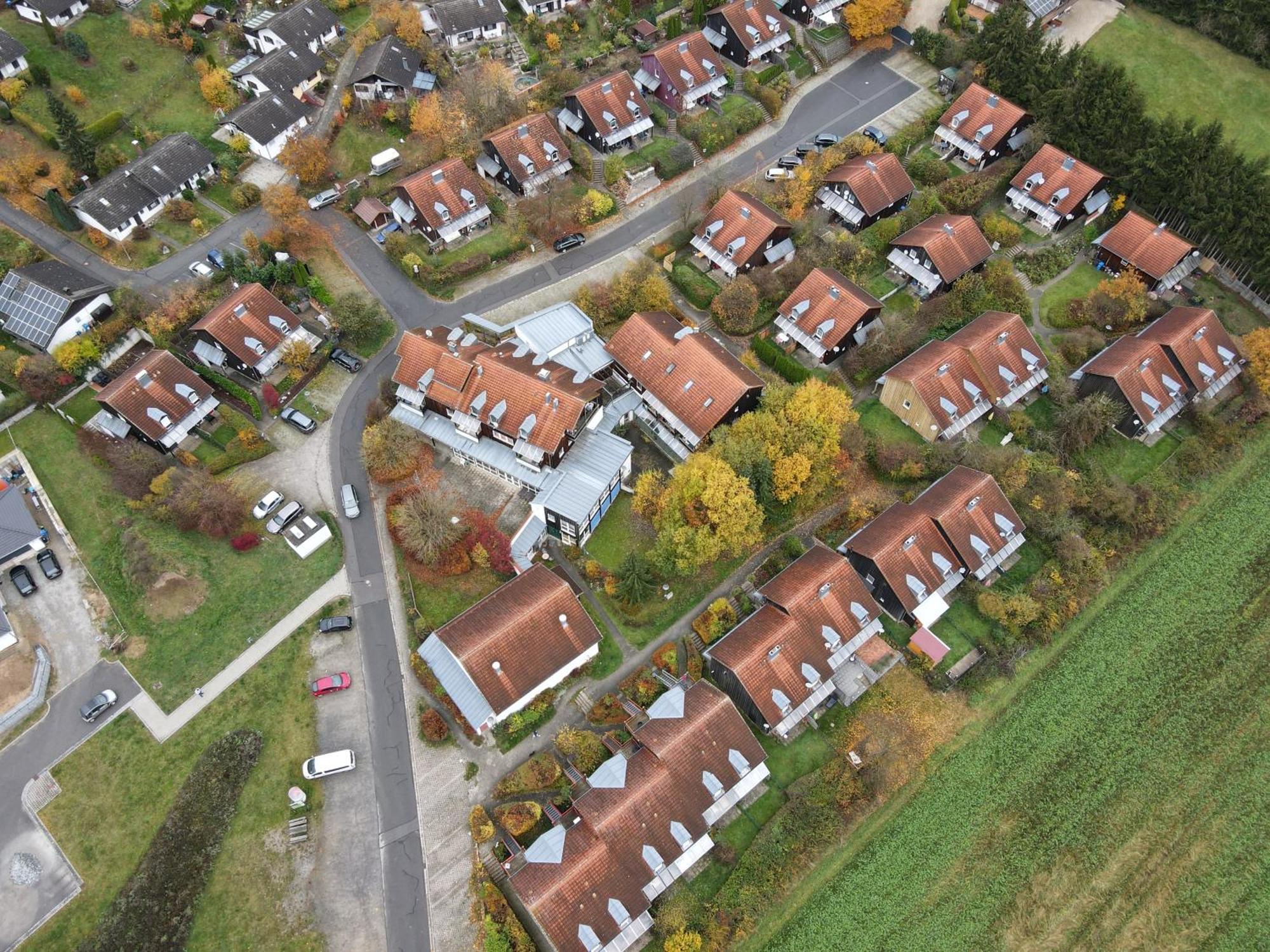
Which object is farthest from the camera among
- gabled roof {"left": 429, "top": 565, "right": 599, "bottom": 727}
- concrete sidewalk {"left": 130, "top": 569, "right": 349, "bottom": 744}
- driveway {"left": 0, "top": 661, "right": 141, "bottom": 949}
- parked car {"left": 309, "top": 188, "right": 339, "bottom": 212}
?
parked car {"left": 309, "top": 188, "right": 339, "bottom": 212}

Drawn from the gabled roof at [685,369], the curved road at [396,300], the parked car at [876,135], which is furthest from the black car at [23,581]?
the parked car at [876,135]

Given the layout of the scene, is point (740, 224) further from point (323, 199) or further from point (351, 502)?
point (351, 502)

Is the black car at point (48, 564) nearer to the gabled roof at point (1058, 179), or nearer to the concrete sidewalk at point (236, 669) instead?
the concrete sidewalk at point (236, 669)

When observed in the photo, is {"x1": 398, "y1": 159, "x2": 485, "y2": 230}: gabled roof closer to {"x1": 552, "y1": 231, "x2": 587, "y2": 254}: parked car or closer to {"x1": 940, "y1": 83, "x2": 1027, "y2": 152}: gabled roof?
{"x1": 552, "y1": 231, "x2": 587, "y2": 254}: parked car

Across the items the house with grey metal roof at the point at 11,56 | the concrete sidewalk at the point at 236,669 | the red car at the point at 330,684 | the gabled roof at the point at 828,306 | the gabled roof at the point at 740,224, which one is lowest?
the red car at the point at 330,684

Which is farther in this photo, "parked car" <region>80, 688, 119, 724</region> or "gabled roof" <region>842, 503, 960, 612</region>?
"gabled roof" <region>842, 503, 960, 612</region>

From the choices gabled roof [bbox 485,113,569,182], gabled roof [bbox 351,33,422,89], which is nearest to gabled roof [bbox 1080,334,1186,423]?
gabled roof [bbox 485,113,569,182]
